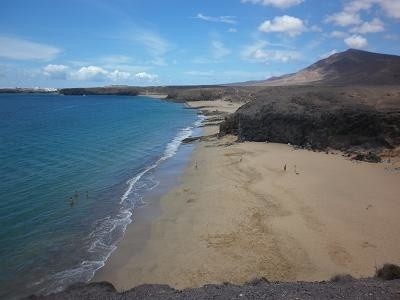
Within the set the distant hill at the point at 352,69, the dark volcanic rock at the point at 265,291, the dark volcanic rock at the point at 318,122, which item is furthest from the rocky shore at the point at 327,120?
the distant hill at the point at 352,69

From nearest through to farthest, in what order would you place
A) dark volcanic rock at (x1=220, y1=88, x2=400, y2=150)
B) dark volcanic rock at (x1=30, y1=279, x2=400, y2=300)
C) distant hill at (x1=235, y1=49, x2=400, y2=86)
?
dark volcanic rock at (x1=30, y1=279, x2=400, y2=300) → dark volcanic rock at (x1=220, y1=88, x2=400, y2=150) → distant hill at (x1=235, y1=49, x2=400, y2=86)

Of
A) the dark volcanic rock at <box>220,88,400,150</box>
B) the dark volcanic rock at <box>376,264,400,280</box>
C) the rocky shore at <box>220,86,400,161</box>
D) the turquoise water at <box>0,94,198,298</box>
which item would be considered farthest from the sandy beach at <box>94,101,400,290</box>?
the dark volcanic rock at <box>220,88,400,150</box>

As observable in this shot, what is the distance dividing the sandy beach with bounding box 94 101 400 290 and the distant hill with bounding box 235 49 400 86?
183 ft

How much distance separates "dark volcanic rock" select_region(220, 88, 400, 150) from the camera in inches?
1256

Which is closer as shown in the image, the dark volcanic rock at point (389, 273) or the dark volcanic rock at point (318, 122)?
the dark volcanic rock at point (389, 273)

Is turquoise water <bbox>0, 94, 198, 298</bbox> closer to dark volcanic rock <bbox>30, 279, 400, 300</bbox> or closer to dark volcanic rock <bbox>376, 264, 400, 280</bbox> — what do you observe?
dark volcanic rock <bbox>30, 279, 400, 300</bbox>

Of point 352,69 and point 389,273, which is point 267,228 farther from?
point 352,69

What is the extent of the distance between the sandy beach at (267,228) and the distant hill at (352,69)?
5590 centimetres

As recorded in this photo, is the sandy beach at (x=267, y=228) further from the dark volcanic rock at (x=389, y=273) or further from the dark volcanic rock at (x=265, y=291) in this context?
the dark volcanic rock at (x=265, y=291)

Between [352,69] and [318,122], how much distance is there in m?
91.1

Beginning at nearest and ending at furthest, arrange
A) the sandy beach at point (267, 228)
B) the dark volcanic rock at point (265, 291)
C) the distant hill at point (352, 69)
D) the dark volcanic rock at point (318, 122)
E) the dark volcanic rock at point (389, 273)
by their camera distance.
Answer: the dark volcanic rock at point (265, 291), the dark volcanic rock at point (389, 273), the sandy beach at point (267, 228), the dark volcanic rock at point (318, 122), the distant hill at point (352, 69)

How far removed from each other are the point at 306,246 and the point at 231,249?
2857 mm

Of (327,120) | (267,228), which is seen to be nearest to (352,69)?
(327,120)

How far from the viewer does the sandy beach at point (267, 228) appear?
14500 mm
